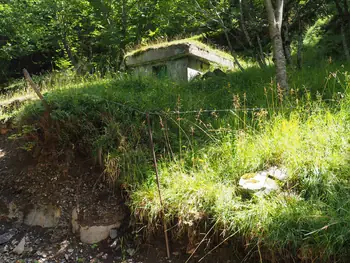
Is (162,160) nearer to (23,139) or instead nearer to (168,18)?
(23,139)

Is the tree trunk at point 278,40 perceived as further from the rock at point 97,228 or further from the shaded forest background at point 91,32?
the shaded forest background at point 91,32

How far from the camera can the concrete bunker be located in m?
8.09

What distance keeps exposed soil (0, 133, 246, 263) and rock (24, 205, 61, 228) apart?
6cm

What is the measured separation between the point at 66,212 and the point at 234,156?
2.42 meters

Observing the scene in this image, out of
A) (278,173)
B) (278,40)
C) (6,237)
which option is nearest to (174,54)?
(278,40)

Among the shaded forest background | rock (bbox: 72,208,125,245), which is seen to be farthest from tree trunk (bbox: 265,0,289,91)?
the shaded forest background

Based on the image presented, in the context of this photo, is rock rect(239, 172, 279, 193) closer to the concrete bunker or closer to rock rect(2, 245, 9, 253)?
rock rect(2, 245, 9, 253)

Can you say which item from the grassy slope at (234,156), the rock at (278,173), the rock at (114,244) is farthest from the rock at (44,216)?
the rock at (278,173)

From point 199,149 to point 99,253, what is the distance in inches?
68.1

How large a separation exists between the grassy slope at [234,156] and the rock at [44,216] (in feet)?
3.08

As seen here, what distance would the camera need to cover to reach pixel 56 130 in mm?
4812

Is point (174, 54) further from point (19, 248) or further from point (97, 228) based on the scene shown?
point (19, 248)

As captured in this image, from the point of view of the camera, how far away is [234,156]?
12.3ft

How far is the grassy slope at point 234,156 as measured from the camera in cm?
276
